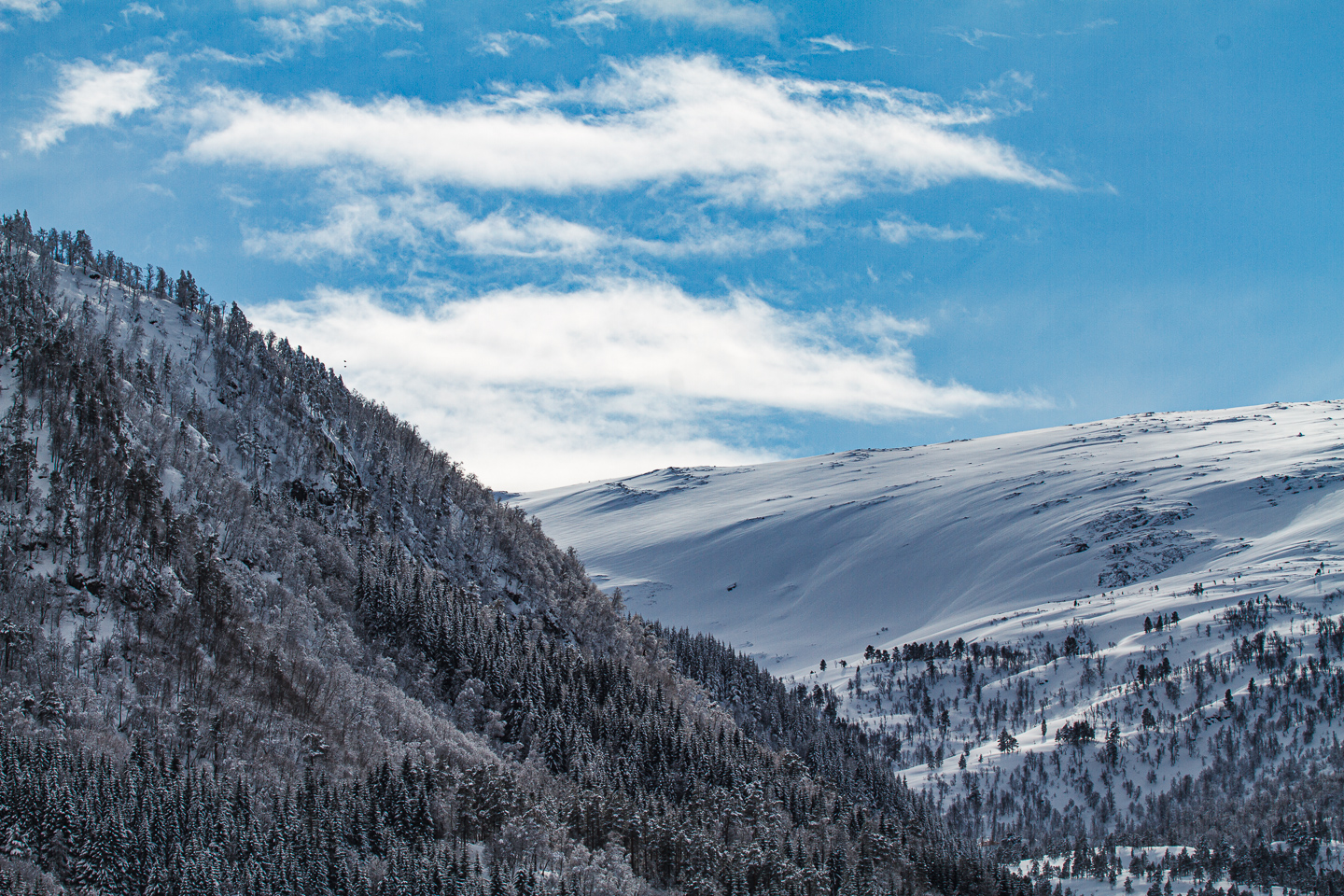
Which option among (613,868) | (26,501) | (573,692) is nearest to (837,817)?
(573,692)

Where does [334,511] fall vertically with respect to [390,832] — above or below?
above

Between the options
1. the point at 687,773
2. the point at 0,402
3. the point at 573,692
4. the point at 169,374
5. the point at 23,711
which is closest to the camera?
the point at 23,711

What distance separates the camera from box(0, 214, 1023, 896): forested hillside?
95.8m

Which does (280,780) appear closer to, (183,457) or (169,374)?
(183,457)

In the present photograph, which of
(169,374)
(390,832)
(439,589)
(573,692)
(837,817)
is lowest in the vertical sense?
(837,817)

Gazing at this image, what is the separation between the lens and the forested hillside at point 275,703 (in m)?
95.8

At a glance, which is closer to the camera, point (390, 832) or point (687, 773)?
point (390, 832)

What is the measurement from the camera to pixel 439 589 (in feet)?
601

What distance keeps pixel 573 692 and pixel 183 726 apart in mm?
70164

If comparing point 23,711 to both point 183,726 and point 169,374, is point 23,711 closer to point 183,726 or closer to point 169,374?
point 183,726

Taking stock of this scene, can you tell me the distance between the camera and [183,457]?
160 m

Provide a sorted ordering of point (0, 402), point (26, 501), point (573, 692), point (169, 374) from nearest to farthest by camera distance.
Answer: point (26, 501), point (0, 402), point (573, 692), point (169, 374)

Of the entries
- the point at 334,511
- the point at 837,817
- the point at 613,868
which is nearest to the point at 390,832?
the point at 613,868

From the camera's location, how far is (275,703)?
12975 cm
